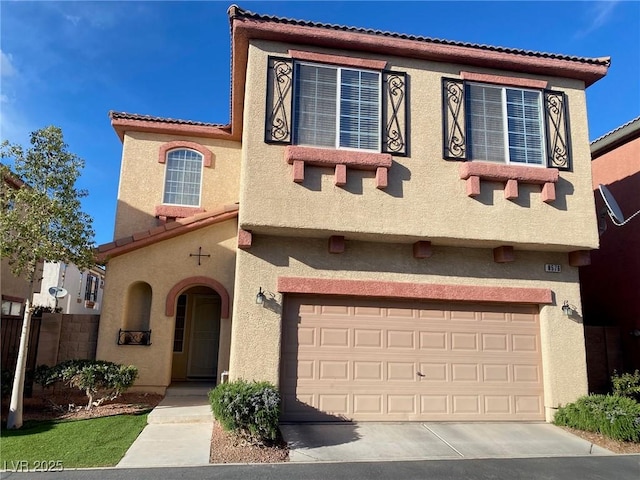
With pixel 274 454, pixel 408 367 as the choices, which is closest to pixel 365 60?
pixel 408 367

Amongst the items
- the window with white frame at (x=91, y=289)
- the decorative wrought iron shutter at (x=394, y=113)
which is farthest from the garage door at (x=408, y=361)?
the window with white frame at (x=91, y=289)

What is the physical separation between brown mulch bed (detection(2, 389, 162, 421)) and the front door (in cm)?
240

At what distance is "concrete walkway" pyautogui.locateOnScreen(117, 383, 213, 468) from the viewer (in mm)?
6590

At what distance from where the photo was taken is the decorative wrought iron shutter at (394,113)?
29.3 ft

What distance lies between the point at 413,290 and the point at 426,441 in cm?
277

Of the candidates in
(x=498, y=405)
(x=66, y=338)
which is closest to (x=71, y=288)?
(x=66, y=338)

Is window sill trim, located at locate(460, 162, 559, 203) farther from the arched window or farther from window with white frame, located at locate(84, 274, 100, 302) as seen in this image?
window with white frame, located at locate(84, 274, 100, 302)

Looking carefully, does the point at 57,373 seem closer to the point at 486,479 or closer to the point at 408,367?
the point at 408,367

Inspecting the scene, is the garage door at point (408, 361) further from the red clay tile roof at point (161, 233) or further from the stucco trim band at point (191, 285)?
the red clay tile roof at point (161, 233)

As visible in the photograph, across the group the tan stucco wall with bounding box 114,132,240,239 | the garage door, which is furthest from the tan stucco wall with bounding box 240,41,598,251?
the tan stucco wall with bounding box 114,132,240,239

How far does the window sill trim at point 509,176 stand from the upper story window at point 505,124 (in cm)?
30

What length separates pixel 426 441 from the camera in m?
7.80

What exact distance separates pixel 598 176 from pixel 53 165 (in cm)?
1381

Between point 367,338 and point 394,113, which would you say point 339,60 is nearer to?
point 394,113
